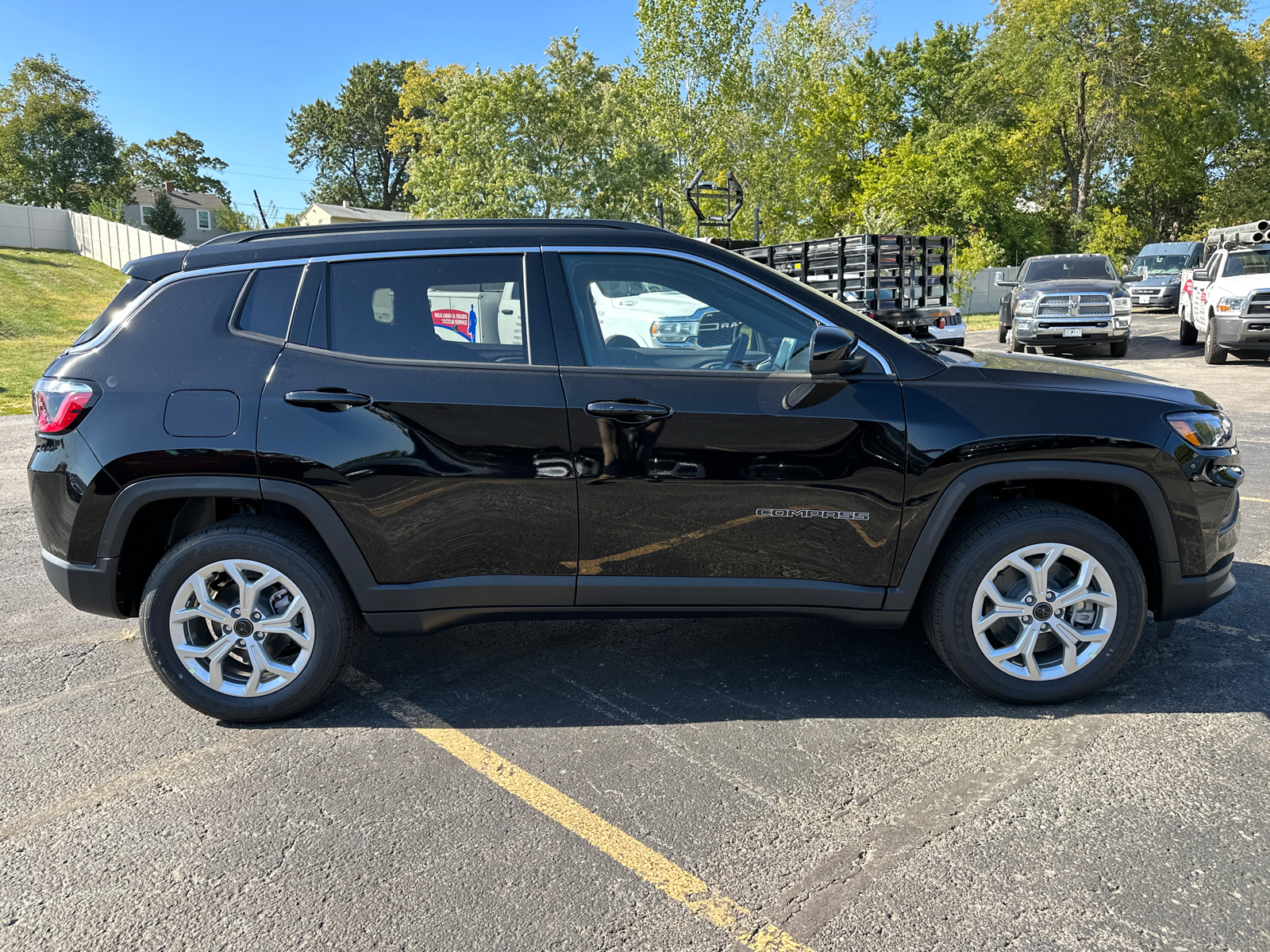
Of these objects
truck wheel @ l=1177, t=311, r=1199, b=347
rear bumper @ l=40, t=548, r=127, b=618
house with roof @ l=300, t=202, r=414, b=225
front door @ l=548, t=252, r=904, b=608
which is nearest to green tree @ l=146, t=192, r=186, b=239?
house with roof @ l=300, t=202, r=414, b=225

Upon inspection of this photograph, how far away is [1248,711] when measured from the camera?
3.46 m

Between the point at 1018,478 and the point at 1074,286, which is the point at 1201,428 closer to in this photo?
the point at 1018,478

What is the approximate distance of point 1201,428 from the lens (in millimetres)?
3520

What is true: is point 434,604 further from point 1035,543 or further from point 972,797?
point 1035,543

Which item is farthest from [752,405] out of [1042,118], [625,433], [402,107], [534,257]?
[402,107]

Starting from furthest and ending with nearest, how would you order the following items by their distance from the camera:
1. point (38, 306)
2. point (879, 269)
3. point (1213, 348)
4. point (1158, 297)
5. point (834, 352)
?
1. point (38, 306)
2. point (1158, 297)
3. point (1213, 348)
4. point (879, 269)
5. point (834, 352)

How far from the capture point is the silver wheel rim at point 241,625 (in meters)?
3.45

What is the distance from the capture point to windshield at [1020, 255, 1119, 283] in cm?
1881

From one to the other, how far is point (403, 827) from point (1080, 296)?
16.7 meters

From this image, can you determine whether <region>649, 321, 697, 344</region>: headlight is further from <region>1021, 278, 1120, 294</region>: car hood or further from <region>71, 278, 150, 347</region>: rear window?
<region>1021, 278, 1120, 294</region>: car hood

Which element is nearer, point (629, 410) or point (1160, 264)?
point (629, 410)

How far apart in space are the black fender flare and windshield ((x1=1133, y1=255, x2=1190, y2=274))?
97.8ft

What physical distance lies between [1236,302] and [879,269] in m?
6.84

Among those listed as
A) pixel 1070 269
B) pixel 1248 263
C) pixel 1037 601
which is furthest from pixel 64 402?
pixel 1070 269
